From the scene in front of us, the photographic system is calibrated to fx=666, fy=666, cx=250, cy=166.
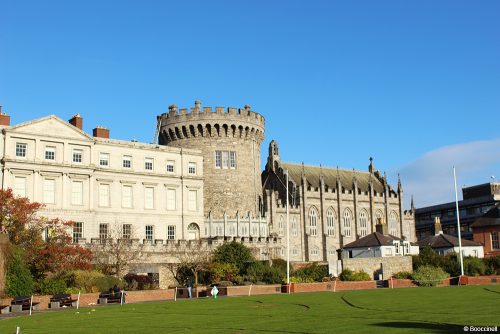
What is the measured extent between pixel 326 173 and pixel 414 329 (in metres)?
74.5

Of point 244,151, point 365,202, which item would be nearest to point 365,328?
point 244,151

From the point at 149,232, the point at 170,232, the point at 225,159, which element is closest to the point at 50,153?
the point at 149,232

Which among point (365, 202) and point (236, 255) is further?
point (365, 202)

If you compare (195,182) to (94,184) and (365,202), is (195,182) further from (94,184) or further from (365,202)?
(365,202)

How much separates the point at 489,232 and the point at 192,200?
122 ft

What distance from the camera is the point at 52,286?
4256 centimetres

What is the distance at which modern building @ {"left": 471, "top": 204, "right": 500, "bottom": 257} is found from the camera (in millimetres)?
78438

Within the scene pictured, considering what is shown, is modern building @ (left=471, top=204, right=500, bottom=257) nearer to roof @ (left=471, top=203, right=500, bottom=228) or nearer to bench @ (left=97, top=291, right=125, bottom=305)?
roof @ (left=471, top=203, right=500, bottom=228)

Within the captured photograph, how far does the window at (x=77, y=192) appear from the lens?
190ft

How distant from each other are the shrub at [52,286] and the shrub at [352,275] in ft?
76.1

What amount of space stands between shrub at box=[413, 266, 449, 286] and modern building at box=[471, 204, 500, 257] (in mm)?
28206

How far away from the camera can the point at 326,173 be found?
3671 inches

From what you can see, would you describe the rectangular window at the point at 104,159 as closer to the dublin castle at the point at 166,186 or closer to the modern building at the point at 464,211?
the dublin castle at the point at 166,186

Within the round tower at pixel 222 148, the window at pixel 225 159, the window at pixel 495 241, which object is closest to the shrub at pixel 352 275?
the round tower at pixel 222 148
